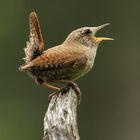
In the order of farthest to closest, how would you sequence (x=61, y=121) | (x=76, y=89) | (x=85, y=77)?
(x=85, y=77), (x=76, y=89), (x=61, y=121)

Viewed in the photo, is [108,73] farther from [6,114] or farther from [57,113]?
[57,113]

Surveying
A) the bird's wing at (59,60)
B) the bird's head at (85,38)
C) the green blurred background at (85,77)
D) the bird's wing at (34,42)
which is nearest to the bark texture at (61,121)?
the bird's wing at (59,60)

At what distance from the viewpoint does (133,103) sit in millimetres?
19906

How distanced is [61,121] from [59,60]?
0.99m

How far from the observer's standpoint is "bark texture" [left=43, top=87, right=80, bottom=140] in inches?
273

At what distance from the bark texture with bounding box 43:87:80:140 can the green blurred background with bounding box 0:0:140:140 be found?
33.3 ft

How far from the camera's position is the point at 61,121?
7.07 metres

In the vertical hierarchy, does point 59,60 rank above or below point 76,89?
above

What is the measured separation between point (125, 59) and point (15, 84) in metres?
2.79

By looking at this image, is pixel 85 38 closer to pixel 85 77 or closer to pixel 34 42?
pixel 34 42

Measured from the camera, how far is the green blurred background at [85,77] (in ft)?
61.7

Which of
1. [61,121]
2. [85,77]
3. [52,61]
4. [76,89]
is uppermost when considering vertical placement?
[52,61]

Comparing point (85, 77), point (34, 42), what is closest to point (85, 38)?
point (34, 42)

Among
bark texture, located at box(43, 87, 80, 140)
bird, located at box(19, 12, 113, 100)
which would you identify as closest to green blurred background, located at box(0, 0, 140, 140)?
bird, located at box(19, 12, 113, 100)
